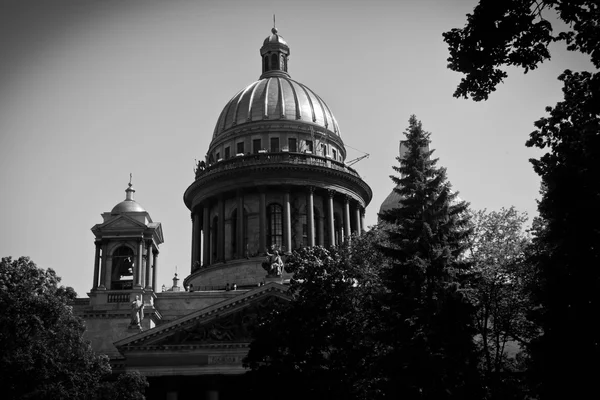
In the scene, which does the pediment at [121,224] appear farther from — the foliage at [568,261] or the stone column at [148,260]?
the foliage at [568,261]

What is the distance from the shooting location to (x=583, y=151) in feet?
64.1

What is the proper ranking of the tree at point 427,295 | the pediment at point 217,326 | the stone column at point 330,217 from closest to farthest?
the tree at point 427,295 → the pediment at point 217,326 → the stone column at point 330,217

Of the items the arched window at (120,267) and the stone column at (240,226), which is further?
the stone column at (240,226)

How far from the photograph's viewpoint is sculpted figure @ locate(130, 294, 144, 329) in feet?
170

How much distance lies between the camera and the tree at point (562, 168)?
17625 millimetres

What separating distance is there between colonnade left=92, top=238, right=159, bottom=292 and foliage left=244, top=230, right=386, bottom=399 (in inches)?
884

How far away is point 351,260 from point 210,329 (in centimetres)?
1219

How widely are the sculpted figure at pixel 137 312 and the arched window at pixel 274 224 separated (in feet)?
56.3

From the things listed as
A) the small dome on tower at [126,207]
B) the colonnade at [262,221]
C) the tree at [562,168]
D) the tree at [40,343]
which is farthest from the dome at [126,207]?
the tree at [562,168]

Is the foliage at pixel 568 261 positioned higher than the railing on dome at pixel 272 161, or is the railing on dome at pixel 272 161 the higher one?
the railing on dome at pixel 272 161

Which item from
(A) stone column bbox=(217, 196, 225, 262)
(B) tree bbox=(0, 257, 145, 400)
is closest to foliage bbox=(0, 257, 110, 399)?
(B) tree bbox=(0, 257, 145, 400)

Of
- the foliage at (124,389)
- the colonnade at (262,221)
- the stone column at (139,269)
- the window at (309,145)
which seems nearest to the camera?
the foliage at (124,389)

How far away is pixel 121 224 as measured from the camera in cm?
5828

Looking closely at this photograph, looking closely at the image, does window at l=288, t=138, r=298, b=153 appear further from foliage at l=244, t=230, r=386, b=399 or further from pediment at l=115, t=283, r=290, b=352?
foliage at l=244, t=230, r=386, b=399
